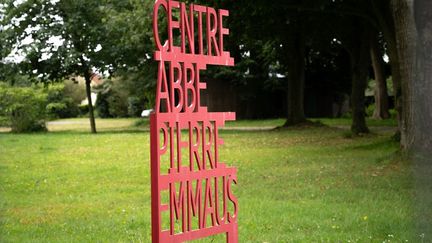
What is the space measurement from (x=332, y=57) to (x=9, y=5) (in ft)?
59.8

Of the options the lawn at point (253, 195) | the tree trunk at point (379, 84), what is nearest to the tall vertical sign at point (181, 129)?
the lawn at point (253, 195)

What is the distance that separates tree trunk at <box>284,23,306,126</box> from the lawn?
9.43 m

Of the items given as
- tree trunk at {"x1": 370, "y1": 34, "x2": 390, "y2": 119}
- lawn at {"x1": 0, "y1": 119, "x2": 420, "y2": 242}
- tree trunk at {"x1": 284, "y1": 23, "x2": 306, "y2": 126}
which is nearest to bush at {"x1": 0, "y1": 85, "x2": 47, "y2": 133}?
lawn at {"x1": 0, "y1": 119, "x2": 420, "y2": 242}

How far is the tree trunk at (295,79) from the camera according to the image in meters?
26.2

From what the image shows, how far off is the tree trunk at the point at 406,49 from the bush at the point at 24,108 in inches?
701

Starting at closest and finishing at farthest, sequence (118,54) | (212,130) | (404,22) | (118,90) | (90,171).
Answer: (212,130) < (404,22) < (90,171) < (118,54) < (118,90)

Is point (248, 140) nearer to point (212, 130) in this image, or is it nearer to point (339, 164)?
point (339, 164)

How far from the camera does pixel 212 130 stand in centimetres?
560

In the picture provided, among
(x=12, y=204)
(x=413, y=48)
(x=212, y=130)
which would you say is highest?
(x=413, y=48)

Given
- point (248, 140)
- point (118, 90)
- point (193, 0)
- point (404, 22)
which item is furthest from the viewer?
point (118, 90)

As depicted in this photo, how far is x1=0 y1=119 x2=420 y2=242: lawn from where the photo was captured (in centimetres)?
676

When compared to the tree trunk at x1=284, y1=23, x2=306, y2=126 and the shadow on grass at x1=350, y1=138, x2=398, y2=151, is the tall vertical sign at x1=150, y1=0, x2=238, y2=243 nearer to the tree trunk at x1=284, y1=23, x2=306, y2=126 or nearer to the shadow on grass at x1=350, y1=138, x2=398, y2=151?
the shadow on grass at x1=350, y1=138, x2=398, y2=151

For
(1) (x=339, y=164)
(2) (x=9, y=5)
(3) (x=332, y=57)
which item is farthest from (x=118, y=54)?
(1) (x=339, y=164)

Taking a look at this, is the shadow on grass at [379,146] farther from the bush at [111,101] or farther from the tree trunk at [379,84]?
the bush at [111,101]
